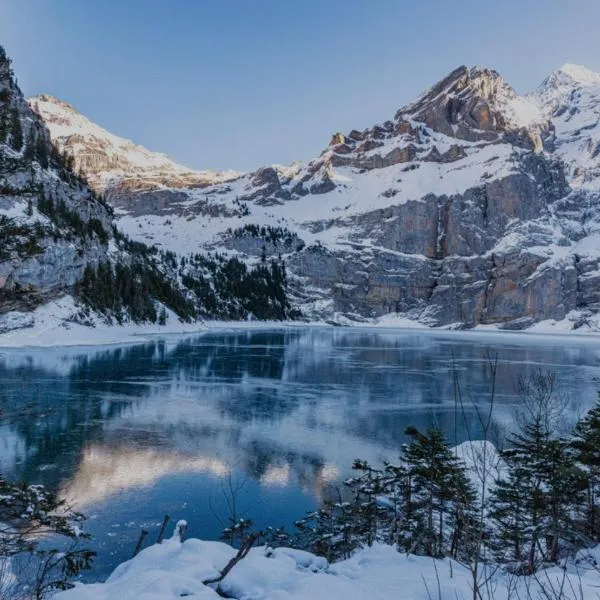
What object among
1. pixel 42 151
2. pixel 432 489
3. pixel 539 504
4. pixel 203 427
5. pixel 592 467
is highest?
pixel 42 151

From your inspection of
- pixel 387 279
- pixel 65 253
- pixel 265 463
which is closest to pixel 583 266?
pixel 387 279

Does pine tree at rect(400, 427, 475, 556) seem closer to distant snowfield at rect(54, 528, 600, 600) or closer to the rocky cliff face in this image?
distant snowfield at rect(54, 528, 600, 600)

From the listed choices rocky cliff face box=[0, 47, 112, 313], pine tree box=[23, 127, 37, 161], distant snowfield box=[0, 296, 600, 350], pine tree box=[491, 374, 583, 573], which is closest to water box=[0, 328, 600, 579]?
pine tree box=[491, 374, 583, 573]

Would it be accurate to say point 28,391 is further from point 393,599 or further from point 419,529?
point 393,599

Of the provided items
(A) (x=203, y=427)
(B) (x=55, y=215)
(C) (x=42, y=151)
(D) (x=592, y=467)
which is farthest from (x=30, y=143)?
(D) (x=592, y=467)

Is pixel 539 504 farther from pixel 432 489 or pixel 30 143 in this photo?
pixel 30 143

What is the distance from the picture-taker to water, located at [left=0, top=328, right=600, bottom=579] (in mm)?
12458

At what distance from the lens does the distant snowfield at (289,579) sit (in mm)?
5215

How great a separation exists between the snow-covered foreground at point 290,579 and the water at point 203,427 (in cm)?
223

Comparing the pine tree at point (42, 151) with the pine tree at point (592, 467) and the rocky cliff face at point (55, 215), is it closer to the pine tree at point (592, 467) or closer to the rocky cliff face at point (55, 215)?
the rocky cliff face at point (55, 215)

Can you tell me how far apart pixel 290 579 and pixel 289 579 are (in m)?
0.01

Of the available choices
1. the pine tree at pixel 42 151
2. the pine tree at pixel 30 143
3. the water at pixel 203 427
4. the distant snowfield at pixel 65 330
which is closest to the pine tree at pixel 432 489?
the water at pixel 203 427

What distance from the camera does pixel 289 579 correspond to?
565 centimetres

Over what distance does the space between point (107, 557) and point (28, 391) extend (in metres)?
19.2
